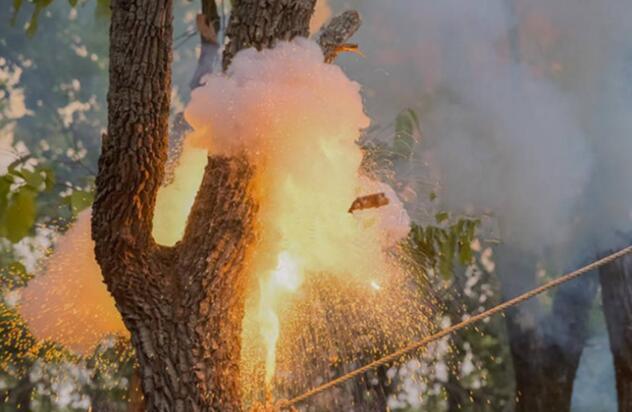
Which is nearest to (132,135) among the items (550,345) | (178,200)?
(178,200)

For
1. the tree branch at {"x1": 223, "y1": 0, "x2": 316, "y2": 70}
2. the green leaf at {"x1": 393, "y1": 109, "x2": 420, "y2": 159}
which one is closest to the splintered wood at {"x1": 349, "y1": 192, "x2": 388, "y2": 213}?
the tree branch at {"x1": 223, "y1": 0, "x2": 316, "y2": 70}

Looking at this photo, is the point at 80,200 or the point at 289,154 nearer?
the point at 289,154

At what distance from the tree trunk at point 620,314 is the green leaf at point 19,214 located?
15.6 ft

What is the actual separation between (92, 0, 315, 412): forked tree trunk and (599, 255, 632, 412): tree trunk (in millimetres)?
4760

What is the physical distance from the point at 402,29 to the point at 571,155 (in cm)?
213

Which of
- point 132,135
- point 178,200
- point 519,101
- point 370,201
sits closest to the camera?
point 132,135

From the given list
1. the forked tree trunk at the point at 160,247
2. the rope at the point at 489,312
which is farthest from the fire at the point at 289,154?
the rope at the point at 489,312

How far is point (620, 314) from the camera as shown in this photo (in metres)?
6.80

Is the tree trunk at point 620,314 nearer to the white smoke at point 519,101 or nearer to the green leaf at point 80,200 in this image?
the white smoke at point 519,101

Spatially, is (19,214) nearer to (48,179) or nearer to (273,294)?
(48,179)

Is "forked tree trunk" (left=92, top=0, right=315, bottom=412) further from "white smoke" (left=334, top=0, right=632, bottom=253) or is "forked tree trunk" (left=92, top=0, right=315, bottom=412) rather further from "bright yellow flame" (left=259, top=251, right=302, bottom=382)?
"white smoke" (left=334, top=0, right=632, bottom=253)

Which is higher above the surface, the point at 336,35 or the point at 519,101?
the point at 519,101

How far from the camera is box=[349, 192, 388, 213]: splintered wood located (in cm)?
283

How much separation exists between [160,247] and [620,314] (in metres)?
5.13
